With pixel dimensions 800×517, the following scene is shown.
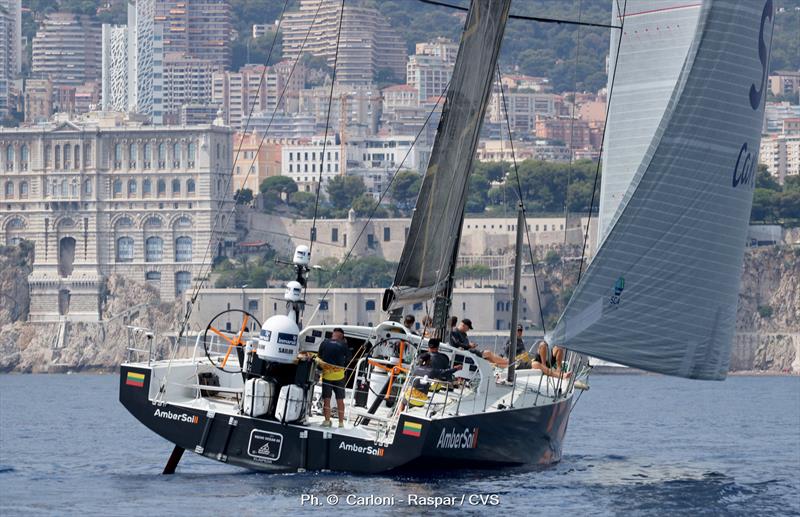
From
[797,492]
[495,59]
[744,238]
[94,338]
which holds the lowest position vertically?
[94,338]

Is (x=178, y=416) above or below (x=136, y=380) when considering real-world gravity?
below

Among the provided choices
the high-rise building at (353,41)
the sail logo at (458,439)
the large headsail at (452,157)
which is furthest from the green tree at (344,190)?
the sail logo at (458,439)

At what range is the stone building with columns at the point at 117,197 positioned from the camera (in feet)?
350

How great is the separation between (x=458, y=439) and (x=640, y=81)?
11.6 ft

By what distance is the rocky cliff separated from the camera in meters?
93.5

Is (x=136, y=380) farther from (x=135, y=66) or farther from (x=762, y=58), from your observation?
(x=135, y=66)

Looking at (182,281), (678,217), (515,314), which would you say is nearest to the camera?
(678,217)

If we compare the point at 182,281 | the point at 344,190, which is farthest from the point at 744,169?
the point at 344,190

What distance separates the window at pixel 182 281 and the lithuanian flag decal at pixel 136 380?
8422 cm

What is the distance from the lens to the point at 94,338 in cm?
9700

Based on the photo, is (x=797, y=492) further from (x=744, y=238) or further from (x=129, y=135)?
(x=129, y=135)

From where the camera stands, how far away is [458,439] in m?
18.4

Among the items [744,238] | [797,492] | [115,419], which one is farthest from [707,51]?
[115,419]

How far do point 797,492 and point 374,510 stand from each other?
4.75m
